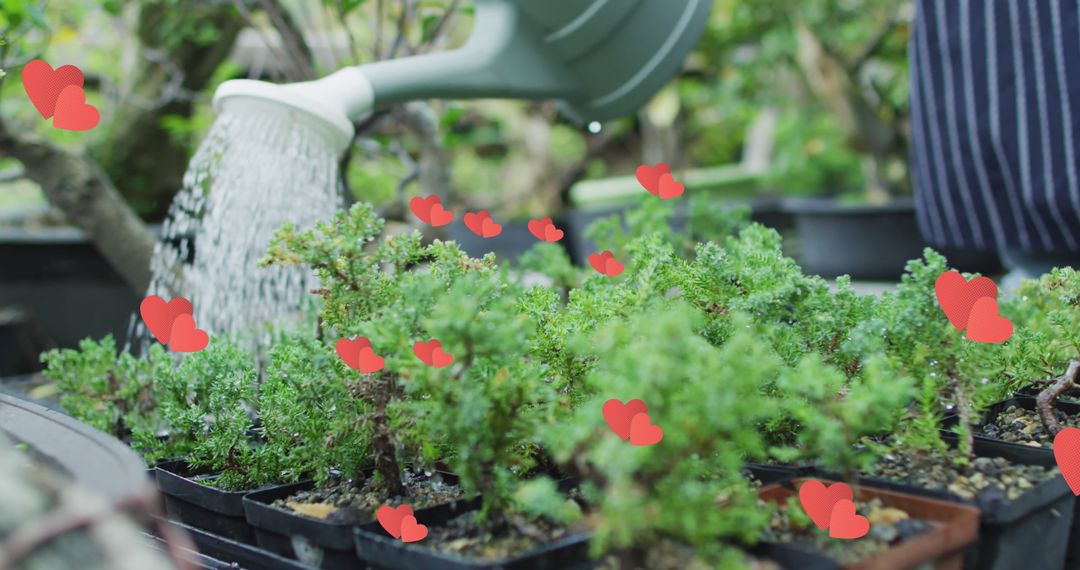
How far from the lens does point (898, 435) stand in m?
1.04

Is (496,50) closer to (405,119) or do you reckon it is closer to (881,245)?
(405,119)

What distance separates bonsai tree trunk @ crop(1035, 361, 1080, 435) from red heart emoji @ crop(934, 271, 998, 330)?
29cm

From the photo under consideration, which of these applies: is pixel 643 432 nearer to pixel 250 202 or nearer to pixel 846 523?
pixel 846 523

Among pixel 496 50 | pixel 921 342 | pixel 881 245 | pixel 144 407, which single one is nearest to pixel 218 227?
pixel 144 407

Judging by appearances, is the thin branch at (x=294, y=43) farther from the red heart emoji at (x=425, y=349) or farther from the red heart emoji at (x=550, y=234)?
the red heart emoji at (x=425, y=349)

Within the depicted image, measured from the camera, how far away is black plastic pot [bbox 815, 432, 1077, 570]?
3.09 feet

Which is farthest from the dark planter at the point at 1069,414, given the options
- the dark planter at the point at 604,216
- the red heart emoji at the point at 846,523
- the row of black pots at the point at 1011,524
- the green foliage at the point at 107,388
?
the dark planter at the point at 604,216

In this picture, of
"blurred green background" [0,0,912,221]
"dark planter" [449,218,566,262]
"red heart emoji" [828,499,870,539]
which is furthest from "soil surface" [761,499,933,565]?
"dark planter" [449,218,566,262]

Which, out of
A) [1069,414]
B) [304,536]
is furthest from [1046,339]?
[304,536]

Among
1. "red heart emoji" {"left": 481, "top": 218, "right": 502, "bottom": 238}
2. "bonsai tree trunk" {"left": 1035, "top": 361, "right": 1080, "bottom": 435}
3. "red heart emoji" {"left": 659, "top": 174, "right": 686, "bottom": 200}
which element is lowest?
"bonsai tree trunk" {"left": 1035, "top": 361, "right": 1080, "bottom": 435}

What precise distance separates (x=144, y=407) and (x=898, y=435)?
113cm

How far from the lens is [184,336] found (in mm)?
1273

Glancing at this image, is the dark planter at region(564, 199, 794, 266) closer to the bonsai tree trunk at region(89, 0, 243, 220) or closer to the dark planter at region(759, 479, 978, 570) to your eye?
the bonsai tree trunk at region(89, 0, 243, 220)

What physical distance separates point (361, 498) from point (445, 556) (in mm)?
304
